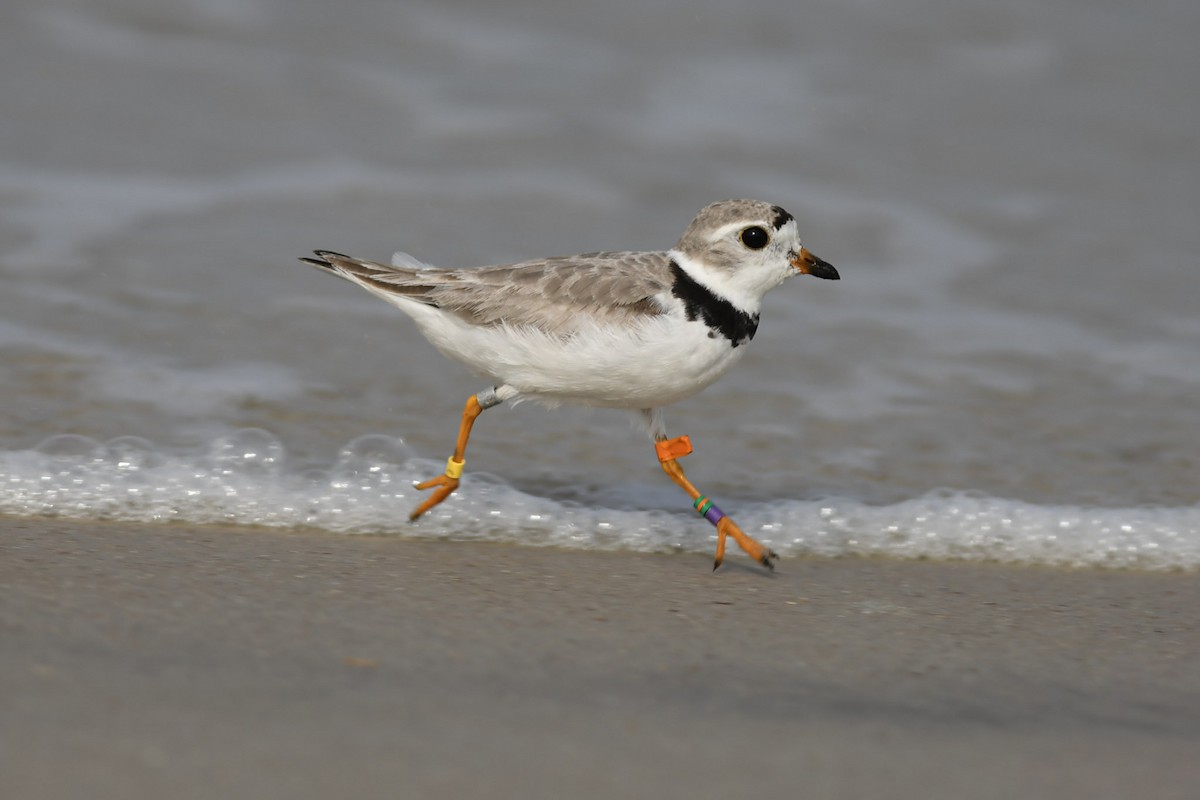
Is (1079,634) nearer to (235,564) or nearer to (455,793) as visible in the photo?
(455,793)

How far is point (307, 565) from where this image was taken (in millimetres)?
3980

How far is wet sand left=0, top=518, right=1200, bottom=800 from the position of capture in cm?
255

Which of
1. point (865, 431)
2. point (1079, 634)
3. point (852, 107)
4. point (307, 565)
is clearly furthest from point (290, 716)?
point (852, 107)

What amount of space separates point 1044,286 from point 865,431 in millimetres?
2398

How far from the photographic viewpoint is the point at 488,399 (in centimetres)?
462

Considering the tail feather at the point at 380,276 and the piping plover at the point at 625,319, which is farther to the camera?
the tail feather at the point at 380,276

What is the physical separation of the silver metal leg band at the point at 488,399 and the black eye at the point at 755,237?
3.21ft

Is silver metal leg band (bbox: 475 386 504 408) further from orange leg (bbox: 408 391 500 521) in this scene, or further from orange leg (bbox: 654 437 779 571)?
orange leg (bbox: 654 437 779 571)

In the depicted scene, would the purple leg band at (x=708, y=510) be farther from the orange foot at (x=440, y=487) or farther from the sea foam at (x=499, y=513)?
the orange foot at (x=440, y=487)

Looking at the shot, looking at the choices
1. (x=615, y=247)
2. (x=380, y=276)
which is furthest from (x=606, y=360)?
(x=615, y=247)

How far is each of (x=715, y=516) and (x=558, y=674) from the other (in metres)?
1.41

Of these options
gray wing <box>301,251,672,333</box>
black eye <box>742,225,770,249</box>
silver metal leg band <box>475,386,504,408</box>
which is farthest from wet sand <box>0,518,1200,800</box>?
black eye <box>742,225,770,249</box>

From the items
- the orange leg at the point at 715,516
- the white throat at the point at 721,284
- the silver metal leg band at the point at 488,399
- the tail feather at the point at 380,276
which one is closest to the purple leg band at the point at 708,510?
the orange leg at the point at 715,516

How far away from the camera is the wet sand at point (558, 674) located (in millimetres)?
2549
